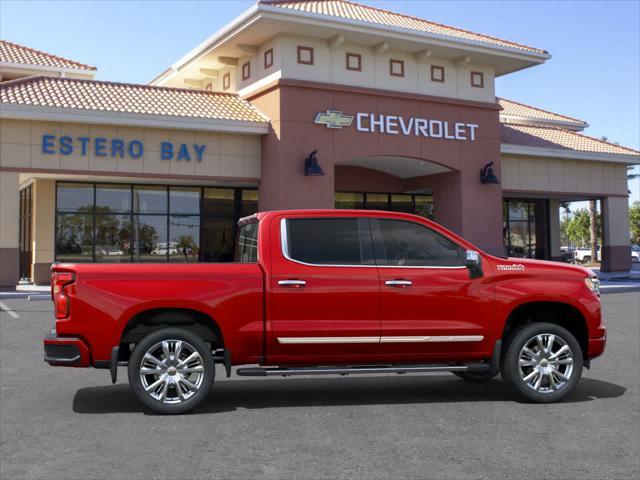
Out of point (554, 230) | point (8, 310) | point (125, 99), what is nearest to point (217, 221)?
point (125, 99)

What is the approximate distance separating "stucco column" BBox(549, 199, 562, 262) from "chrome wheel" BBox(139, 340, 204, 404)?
32.2 m

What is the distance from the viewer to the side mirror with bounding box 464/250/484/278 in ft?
24.0

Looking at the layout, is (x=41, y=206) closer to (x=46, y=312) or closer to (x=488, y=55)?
(x=46, y=312)

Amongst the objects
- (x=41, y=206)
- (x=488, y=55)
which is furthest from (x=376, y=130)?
(x=41, y=206)

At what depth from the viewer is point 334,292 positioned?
7.12m

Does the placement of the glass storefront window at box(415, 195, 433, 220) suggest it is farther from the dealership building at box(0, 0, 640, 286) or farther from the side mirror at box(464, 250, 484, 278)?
the side mirror at box(464, 250, 484, 278)

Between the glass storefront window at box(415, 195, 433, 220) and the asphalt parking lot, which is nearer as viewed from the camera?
the asphalt parking lot

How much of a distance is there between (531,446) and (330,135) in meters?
20.3

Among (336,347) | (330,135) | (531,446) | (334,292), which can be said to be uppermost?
(330,135)

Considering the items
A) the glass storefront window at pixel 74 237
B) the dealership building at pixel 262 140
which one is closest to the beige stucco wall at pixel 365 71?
the dealership building at pixel 262 140

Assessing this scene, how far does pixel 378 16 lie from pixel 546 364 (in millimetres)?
22604

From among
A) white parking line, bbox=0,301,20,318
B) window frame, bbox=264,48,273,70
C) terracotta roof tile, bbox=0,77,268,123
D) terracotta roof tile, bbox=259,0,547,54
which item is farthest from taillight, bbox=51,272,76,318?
window frame, bbox=264,48,273,70

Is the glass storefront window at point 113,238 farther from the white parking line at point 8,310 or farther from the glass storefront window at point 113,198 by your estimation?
the white parking line at point 8,310

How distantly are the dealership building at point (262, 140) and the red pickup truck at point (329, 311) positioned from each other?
17.0 m
